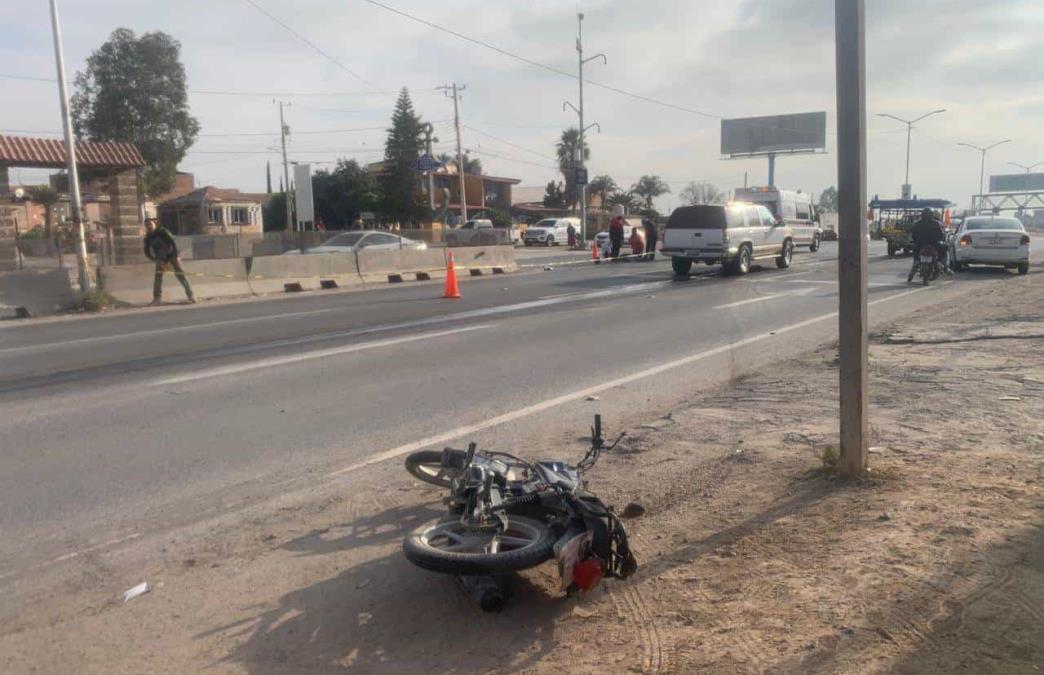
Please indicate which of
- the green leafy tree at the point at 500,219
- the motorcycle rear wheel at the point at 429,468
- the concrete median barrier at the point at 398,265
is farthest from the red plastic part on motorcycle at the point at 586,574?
the green leafy tree at the point at 500,219

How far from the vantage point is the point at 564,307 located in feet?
56.6

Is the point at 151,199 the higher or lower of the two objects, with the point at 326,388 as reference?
higher

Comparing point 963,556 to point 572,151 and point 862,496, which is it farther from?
point 572,151

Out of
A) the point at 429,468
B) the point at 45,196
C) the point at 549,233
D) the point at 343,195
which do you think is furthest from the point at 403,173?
the point at 429,468

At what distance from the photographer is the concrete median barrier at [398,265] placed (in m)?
24.6

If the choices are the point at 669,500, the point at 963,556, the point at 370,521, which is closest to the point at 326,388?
the point at 370,521

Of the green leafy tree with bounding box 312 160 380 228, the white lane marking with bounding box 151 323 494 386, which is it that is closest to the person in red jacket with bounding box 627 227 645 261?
the white lane marking with bounding box 151 323 494 386

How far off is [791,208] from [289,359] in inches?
1289

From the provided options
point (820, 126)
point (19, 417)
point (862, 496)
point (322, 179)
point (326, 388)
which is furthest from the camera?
point (820, 126)

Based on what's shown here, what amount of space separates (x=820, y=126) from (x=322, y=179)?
132ft

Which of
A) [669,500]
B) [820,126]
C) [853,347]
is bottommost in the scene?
[669,500]

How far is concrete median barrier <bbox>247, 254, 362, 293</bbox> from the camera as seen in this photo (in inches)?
857

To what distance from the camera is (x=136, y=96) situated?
51.7 m

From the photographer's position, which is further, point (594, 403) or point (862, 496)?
point (594, 403)
